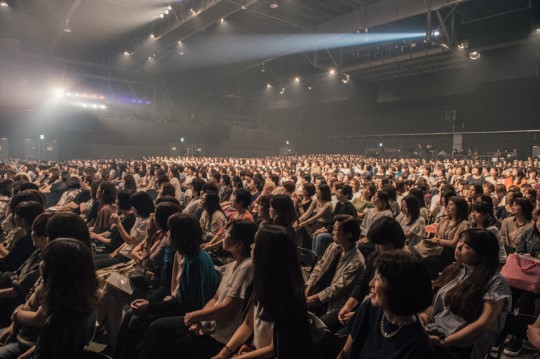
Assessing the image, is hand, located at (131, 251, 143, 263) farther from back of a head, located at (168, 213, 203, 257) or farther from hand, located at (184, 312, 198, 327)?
hand, located at (184, 312, 198, 327)

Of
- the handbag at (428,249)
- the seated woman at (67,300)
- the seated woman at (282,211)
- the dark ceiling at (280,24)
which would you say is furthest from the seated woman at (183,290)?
the dark ceiling at (280,24)

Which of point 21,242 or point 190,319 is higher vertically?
point 21,242

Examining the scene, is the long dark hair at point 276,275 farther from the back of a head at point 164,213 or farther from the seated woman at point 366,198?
the seated woman at point 366,198

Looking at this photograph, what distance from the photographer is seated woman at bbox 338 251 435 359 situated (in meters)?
1.52

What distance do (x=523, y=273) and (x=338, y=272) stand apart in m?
1.53

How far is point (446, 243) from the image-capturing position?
373cm

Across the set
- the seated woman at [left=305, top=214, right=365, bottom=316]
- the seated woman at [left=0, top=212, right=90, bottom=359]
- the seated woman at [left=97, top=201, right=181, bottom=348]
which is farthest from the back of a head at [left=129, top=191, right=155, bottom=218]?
the seated woman at [left=305, top=214, right=365, bottom=316]

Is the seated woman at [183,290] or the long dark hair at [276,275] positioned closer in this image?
the long dark hair at [276,275]

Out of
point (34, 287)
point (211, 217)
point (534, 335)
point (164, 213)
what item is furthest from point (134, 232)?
point (534, 335)

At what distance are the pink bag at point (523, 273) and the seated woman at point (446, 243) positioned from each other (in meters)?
→ 0.54

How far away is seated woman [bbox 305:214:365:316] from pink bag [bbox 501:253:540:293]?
128 cm

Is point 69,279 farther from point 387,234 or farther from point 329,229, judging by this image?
point 329,229

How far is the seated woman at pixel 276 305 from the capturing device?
176 centimetres

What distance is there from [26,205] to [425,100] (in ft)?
77.1
